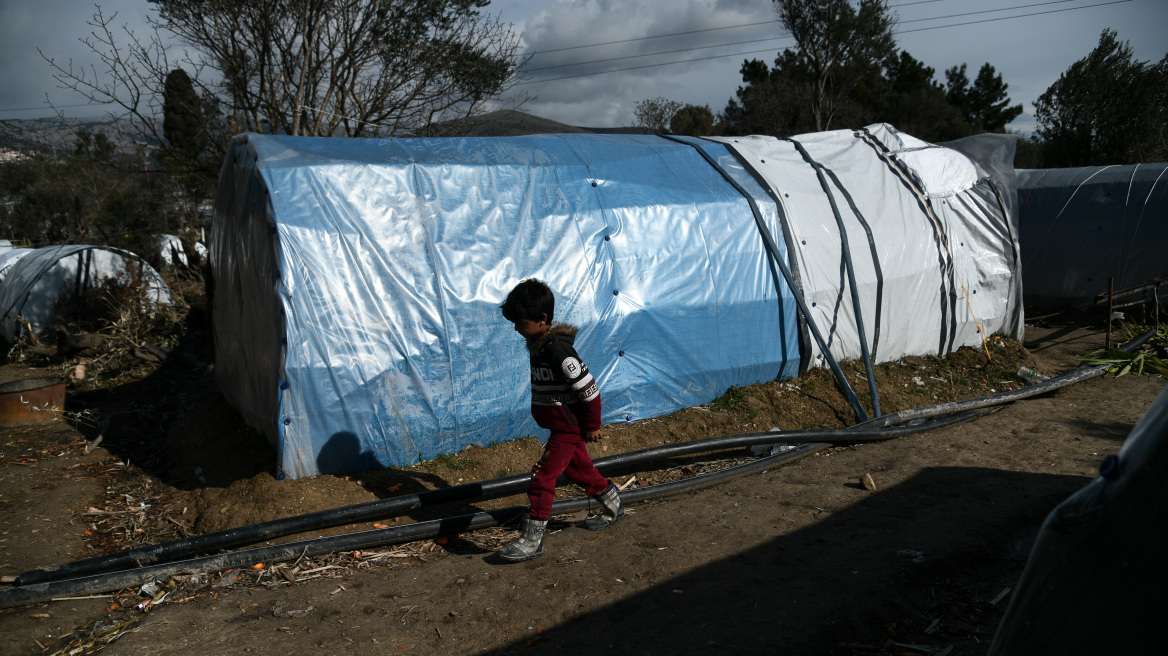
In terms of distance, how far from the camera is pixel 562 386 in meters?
4.08

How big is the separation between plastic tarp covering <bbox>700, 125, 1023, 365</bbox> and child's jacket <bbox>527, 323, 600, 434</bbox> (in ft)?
13.8

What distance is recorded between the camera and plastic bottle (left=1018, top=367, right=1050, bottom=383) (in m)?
8.32

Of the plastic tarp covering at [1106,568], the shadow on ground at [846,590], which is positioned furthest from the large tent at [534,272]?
the plastic tarp covering at [1106,568]

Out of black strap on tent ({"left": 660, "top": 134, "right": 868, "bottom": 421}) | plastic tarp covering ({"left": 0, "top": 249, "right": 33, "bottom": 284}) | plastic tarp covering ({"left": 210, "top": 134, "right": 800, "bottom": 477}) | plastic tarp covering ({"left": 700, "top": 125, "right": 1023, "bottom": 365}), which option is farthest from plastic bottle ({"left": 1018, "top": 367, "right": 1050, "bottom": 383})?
plastic tarp covering ({"left": 0, "top": 249, "right": 33, "bottom": 284})

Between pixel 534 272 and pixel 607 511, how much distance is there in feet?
7.86

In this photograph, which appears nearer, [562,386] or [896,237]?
[562,386]

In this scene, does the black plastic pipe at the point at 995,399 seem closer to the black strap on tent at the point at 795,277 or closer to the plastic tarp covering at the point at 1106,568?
the black strap on tent at the point at 795,277

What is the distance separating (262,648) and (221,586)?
900 mm

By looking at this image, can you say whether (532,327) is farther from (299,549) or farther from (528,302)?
(299,549)

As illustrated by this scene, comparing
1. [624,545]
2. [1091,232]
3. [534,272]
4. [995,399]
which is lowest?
[624,545]

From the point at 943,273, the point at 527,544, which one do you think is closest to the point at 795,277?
the point at 943,273

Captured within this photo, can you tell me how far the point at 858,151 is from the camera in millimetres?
8852

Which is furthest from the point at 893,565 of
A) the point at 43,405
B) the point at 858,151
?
the point at 43,405

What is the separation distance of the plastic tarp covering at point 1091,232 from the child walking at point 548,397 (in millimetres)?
12694
